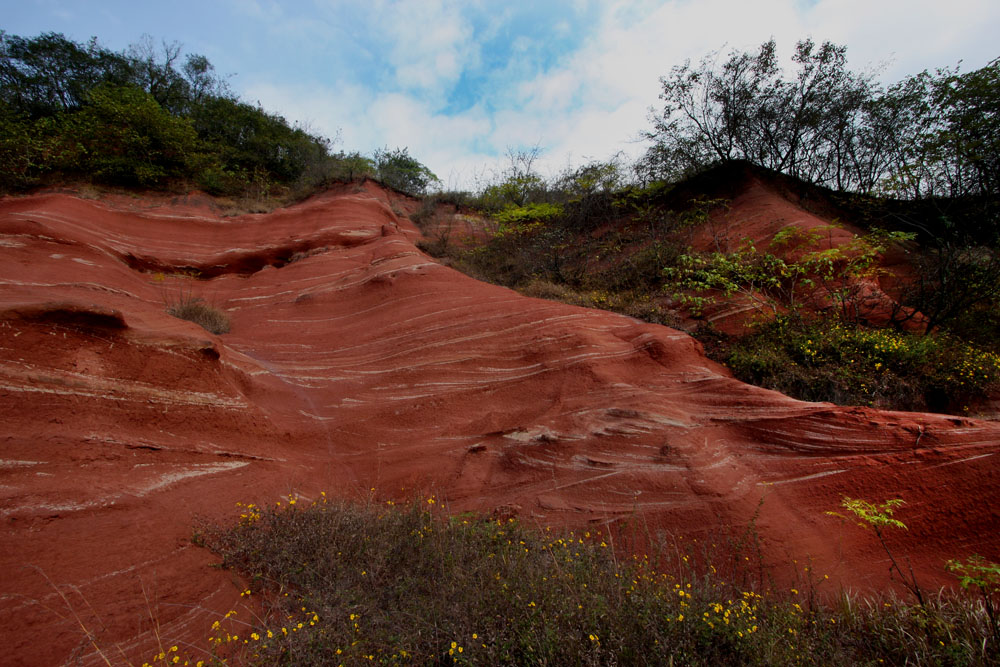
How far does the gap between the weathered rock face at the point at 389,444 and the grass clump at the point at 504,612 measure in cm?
43

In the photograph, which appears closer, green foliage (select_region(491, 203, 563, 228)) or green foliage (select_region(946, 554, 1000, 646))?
green foliage (select_region(946, 554, 1000, 646))

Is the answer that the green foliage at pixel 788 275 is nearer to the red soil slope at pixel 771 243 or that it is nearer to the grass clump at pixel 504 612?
the red soil slope at pixel 771 243

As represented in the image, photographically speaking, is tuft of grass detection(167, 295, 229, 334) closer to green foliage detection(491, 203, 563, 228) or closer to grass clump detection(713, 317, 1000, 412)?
grass clump detection(713, 317, 1000, 412)

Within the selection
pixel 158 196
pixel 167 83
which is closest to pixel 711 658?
pixel 158 196

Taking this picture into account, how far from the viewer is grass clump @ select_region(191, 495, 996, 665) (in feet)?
7.23

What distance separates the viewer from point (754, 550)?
11.8ft

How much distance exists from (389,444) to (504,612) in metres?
2.96

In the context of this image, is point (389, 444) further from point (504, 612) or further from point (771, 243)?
point (771, 243)

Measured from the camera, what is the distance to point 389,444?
506cm

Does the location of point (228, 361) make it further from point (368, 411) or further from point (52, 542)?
point (52, 542)

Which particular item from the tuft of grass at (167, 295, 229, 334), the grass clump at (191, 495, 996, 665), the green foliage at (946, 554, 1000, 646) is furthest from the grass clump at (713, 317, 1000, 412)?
the tuft of grass at (167, 295, 229, 334)

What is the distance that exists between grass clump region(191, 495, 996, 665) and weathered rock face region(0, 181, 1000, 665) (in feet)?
1.40

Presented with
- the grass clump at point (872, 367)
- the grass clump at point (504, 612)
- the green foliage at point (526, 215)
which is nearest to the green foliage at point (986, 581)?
the grass clump at point (504, 612)

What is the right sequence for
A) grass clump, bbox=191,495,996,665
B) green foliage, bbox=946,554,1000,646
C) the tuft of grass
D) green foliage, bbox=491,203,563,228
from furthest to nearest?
1. green foliage, bbox=491,203,563,228
2. the tuft of grass
3. green foliage, bbox=946,554,1000,646
4. grass clump, bbox=191,495,996,665
